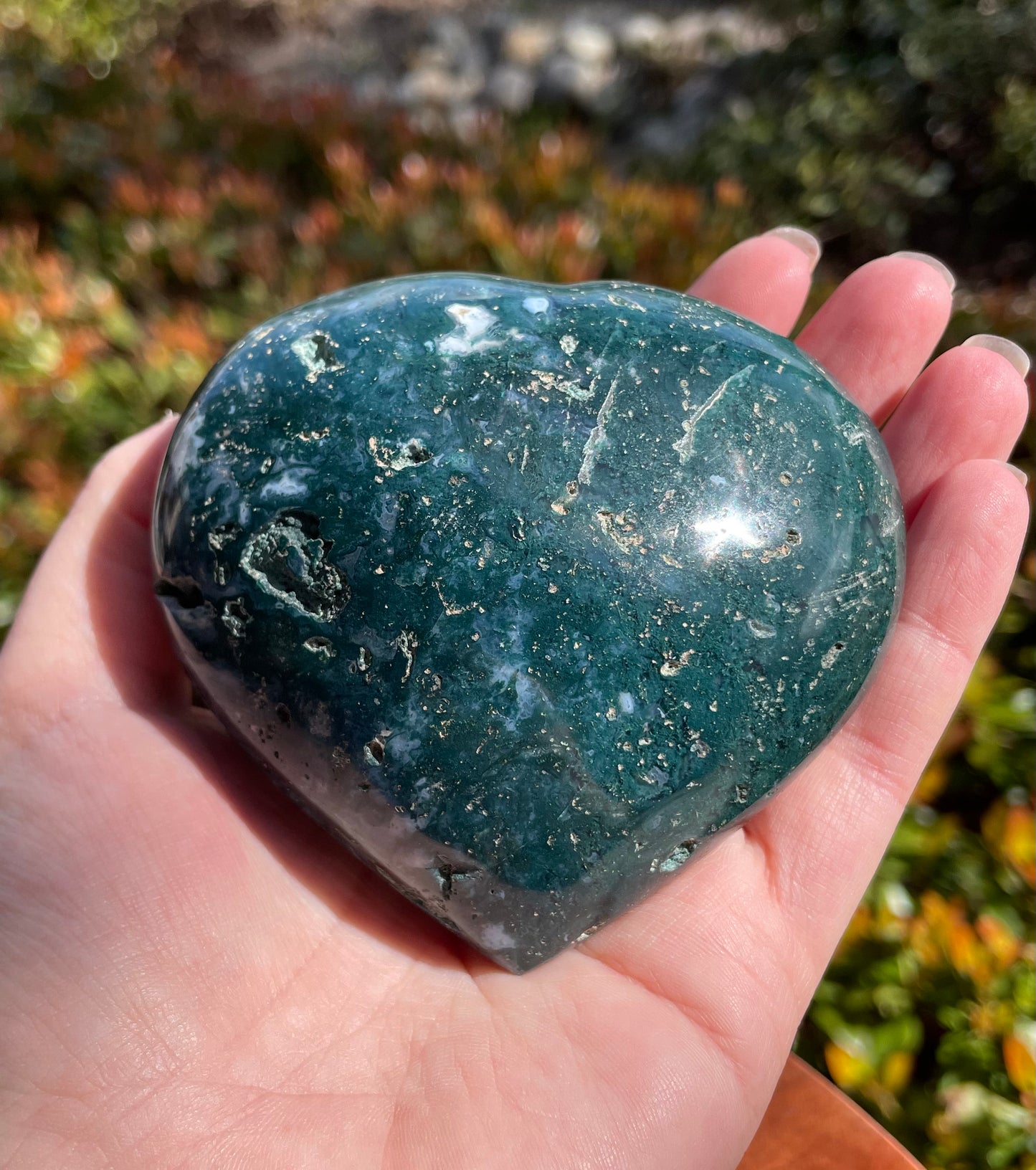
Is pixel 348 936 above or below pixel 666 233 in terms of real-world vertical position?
below

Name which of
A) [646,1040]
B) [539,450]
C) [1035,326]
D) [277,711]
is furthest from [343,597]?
[1035,326]

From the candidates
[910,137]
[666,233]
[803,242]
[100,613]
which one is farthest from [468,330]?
[910,137]

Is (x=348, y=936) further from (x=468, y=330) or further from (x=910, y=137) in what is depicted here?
(x=910, y=137)

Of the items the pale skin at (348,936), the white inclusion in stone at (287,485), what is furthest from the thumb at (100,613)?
the white inclusion in stone at (287,485)

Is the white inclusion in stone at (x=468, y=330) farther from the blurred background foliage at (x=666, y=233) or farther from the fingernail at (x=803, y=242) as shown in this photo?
the blurred background foliage at (x=666, y=233)

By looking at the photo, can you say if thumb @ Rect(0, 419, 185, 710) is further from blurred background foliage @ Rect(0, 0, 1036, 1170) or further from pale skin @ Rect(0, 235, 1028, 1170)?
blurred background foliage @ Rect(0, 0, 1036, 1170)

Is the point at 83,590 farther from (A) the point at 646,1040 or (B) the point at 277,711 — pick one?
(A) the point at 646,1040
